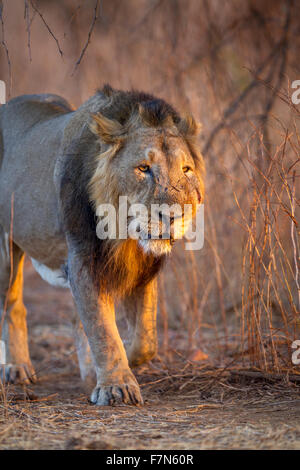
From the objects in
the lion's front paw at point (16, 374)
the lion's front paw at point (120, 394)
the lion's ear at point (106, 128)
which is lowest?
the lion's front paw at point (16, 374)

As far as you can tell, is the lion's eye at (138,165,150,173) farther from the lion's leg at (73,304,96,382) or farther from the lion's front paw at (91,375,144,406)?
the lion's leg at (73,304,96,382)

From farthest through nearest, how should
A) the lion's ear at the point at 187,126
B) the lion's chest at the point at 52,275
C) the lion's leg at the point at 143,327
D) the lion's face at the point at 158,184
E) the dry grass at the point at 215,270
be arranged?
1. the lion's chest at the point at 52,275
2. the lion's leg at the point at 143,327
3. the lion's ear at the point at 187,126
4. the lion's face at the point at 158,184
5. the dry grass at the point at 215,270

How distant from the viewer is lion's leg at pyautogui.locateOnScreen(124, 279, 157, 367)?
14.3ft

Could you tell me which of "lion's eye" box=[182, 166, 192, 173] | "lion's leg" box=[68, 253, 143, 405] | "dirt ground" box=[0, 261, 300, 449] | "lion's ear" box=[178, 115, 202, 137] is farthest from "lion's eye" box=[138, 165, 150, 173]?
"dirt ground" box=[0, 261, 300, 449]

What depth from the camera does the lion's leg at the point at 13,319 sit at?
5.13 meters

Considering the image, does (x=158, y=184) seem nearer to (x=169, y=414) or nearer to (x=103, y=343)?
(x=103, y=343)

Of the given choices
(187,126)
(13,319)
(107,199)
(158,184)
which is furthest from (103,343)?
(13,319)

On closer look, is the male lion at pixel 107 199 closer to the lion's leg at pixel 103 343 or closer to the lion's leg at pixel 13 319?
the lion's leg at pixel 103 343

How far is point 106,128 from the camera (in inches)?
150

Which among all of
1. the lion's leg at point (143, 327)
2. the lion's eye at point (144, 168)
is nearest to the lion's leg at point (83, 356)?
the lion's leg at point (143, 327)

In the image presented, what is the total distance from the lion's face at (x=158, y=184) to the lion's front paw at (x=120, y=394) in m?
0.80

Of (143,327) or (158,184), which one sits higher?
(158,184)

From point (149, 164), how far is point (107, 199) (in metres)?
0.33
